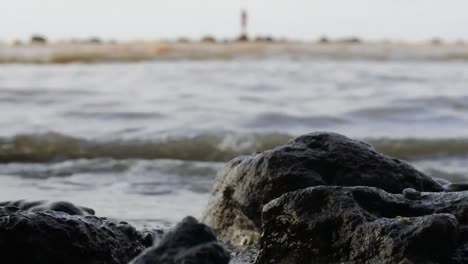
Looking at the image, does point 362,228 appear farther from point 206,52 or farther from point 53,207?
point 206,52

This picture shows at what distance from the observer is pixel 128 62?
24.8 meters

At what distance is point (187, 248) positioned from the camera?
7.75 ft

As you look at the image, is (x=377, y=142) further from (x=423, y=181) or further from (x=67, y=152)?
(x=423, y=181)

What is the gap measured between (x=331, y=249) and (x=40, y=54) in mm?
23861

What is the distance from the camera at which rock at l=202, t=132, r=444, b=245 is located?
144 inches

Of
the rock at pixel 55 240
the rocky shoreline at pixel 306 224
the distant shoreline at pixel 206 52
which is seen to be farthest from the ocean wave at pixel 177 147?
the distant shoreline at pixel 206 52

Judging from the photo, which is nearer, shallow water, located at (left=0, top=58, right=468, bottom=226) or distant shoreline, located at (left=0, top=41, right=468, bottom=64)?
shallow water, located at (left=0, top=58, right=468, bottom=226)

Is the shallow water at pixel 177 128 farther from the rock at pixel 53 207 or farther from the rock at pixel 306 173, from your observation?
the rock at pixel 306 173

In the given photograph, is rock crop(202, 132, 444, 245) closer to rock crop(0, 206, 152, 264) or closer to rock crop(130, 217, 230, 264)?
rock crop(0, 206, 152, 264)

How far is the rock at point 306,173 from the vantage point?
3.67 metres

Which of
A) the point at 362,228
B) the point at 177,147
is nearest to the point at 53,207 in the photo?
the point at 362,228

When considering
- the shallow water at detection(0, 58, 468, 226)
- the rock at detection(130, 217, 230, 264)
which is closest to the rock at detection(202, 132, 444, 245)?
the shallow water at detection(0, 58, 468, 226)

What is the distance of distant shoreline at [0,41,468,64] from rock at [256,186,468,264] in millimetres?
21911

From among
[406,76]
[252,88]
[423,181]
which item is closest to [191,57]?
[406,76]
